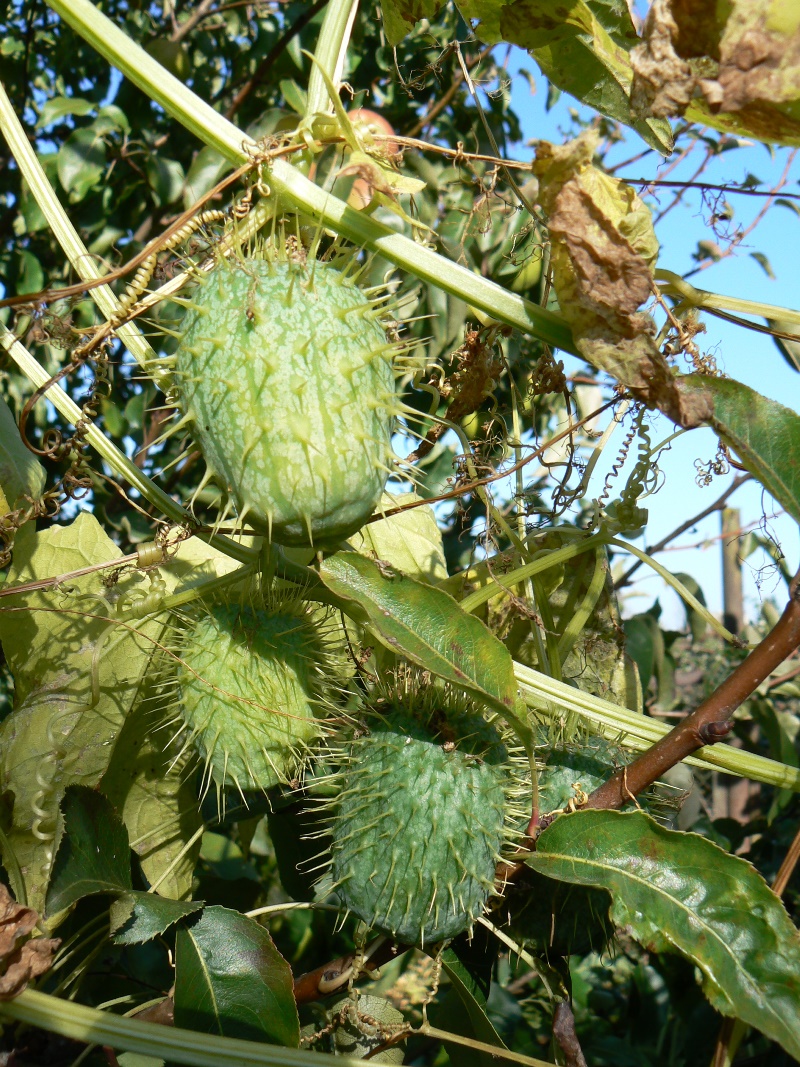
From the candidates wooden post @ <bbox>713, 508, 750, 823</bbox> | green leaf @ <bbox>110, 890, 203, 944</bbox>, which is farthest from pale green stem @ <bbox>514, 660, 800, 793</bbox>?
wooden post @ <bbox>713, 508, 750, 823</bbox>

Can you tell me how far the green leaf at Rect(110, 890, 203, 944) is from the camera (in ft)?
3.35

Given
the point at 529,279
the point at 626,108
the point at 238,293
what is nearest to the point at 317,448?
the point at 238,293

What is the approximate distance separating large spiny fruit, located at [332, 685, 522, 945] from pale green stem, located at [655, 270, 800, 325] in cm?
50

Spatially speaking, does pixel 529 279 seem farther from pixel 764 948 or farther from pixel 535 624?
pixel 764 948

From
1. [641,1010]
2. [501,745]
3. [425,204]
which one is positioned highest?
[425,204]

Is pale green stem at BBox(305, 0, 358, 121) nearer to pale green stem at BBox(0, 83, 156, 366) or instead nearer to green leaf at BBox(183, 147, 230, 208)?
pale green stem at BBox(0, 83, 156, 366)

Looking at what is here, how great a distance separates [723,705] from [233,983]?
63cm

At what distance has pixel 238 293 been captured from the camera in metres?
0.86

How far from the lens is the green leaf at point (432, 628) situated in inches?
34.5

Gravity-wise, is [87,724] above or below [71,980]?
above

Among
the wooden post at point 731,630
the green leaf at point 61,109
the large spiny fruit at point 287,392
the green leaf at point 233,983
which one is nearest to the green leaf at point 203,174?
the green leaf at point 61,109

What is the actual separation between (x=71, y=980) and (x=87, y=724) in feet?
1.05

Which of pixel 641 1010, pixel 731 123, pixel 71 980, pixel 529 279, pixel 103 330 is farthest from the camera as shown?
pixel 641 1010

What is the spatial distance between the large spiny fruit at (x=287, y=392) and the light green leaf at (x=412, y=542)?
0.54 meters
